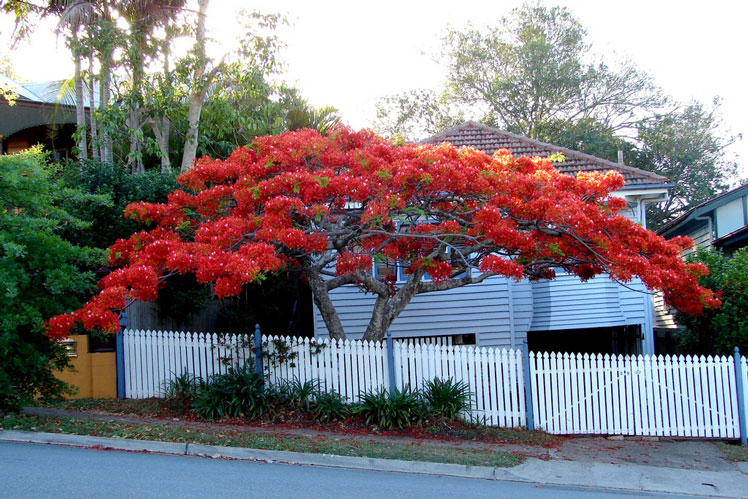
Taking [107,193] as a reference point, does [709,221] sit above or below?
below

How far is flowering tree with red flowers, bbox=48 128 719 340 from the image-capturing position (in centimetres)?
1055

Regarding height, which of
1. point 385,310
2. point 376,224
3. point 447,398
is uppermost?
point 376,224

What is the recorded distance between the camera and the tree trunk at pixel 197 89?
17375 mm

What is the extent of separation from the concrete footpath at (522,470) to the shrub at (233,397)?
2.16 m

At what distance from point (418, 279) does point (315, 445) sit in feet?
12.4

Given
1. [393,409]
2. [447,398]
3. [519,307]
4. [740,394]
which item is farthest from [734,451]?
[519,307]

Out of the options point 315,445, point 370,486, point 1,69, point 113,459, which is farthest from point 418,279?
point 1,69

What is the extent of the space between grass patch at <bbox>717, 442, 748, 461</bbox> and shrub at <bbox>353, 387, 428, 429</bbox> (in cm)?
493

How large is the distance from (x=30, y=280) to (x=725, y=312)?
12.3 m

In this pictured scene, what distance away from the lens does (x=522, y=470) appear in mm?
9672

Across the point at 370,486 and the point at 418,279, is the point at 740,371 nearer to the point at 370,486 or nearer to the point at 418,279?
the point at 418,279

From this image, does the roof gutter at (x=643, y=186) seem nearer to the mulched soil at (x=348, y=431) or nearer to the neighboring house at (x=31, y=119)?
the mulched soil at (x=348, y=431)

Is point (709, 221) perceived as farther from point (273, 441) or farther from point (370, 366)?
point (273, 441)

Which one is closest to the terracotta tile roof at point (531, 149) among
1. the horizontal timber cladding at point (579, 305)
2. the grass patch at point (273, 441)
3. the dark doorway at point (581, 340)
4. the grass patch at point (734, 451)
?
the horizontal timber cladding at point (579, 305)
